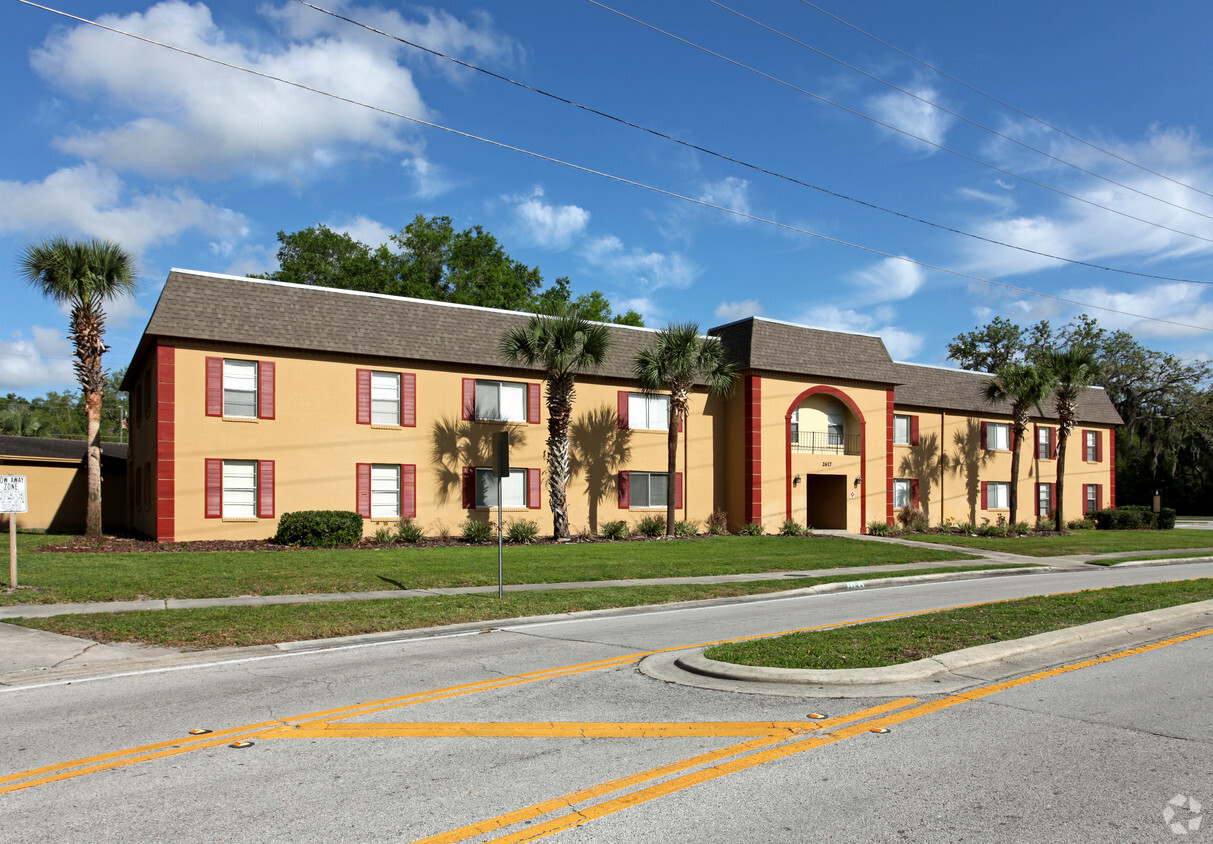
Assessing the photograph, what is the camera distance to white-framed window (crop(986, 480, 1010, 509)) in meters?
40.4

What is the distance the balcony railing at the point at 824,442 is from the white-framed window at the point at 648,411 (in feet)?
17.7

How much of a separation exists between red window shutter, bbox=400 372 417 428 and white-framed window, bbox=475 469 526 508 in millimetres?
2771

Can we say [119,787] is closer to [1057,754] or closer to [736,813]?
[736,813]

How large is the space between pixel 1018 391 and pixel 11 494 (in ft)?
116

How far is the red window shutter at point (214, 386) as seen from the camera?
2378 cm

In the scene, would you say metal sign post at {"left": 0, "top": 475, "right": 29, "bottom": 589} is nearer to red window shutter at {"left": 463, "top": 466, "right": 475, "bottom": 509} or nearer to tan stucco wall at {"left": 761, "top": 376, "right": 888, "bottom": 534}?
red window shutter at {"left": 463, "top": 466, "right": 475, "bottom": 509}

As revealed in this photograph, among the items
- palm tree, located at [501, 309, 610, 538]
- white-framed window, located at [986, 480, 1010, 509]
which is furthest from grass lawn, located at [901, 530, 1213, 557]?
palm tree, located at [501, 309, 610, 538]

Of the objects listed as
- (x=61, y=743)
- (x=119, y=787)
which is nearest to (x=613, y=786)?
(x=119, y=787)

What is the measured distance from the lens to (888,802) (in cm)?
489

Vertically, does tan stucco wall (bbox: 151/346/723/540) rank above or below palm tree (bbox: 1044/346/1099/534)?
below

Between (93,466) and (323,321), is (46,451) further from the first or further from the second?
(323,321)

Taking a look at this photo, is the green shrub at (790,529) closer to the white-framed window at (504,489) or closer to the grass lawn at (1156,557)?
the grass lawn at (1156,557)

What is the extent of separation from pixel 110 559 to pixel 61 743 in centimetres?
1445

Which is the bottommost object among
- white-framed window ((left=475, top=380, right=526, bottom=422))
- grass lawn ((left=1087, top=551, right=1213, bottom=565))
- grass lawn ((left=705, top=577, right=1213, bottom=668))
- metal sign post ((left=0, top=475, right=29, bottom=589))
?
grass lawn ((left=1087, top=551, right=1213, bottom=565))
